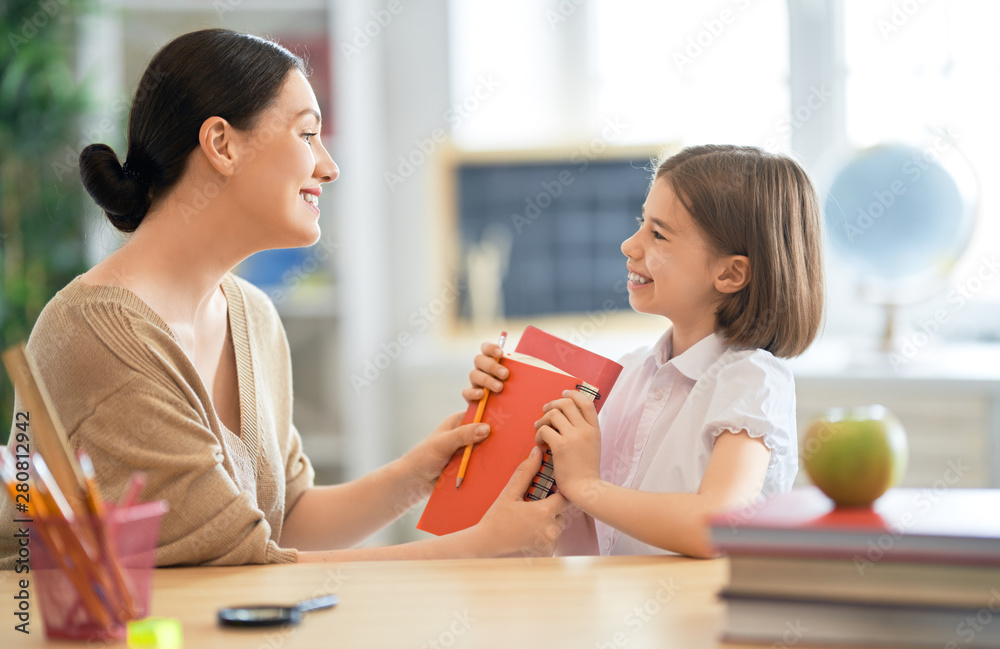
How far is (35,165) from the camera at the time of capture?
8.73ft

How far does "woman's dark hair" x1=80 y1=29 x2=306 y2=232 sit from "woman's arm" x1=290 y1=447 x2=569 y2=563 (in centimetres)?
57

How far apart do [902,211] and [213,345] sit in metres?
1.85

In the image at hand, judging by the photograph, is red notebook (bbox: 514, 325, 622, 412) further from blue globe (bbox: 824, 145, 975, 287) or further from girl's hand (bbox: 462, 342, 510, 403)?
blue globe (bbox: 824, 145, 975, 287)

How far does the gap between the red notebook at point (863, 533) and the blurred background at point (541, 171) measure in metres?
1.61

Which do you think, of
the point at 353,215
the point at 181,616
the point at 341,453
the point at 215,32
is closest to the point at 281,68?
the point at 215,32

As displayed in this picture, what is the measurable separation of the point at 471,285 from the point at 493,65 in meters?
0.79

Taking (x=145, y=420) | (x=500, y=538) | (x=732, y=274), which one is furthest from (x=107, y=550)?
(x=732, y=274)

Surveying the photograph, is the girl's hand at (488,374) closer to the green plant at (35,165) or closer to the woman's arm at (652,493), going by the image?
the woman's arm at (652,493)

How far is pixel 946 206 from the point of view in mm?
2385

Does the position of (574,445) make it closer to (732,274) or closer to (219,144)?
(732,274)

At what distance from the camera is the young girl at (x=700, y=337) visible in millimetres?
1165

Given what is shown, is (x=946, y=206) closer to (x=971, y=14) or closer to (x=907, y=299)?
(x=907, y=299)

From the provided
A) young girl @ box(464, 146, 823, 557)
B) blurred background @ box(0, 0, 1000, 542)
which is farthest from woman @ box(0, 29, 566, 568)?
blurred background @ box(0, 0, 1000, 542)

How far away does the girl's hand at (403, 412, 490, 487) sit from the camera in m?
1.27
